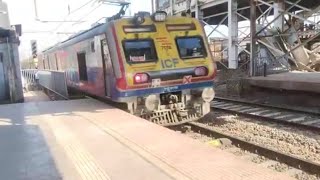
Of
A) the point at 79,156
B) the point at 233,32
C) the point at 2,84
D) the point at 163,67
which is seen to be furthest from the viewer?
the point at 233,32

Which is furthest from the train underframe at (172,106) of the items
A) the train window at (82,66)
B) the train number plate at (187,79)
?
the train window at (82,66)

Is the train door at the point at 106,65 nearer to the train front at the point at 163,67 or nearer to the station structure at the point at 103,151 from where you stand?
the train front at the point at 163,67

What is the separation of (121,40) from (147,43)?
2.05 ft

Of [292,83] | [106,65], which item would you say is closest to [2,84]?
[106,65]

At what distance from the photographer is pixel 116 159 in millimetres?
4477

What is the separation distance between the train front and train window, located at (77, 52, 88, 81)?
8.42 ft

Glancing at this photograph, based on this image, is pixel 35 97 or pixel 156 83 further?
pixel 35 97

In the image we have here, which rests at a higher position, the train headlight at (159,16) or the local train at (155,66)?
the train headlight at (159,16)

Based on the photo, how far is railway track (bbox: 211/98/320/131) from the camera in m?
9.16

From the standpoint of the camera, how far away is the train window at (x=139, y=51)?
27.0 feet

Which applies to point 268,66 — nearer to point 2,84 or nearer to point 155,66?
point 155,66

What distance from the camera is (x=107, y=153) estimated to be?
4.77 m

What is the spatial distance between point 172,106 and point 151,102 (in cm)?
57

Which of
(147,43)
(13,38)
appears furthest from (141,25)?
(13,38)
